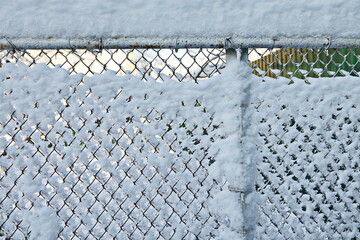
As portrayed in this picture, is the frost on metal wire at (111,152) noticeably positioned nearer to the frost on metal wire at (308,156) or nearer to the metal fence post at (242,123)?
the metal fence post at (242,123)

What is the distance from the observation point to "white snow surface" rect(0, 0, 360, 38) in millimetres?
2348

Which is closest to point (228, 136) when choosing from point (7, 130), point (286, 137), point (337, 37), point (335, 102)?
point (286, 137)

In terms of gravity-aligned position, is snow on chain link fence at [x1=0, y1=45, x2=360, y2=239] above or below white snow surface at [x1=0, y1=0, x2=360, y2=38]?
below

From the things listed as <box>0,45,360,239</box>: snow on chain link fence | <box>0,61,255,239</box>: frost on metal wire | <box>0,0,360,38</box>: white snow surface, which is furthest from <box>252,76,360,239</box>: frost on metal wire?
<box>0,0,360,38</box>: white snow surface

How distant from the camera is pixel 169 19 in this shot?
7.82ft

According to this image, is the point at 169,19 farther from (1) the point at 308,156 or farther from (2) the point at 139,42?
(1) the point at 308,156

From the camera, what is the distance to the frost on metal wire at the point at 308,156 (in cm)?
249

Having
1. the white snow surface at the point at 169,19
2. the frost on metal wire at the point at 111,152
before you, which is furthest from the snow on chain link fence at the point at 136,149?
the white snow surface at the point at 169,19

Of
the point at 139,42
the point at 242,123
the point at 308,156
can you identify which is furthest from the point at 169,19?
the point at 308,156

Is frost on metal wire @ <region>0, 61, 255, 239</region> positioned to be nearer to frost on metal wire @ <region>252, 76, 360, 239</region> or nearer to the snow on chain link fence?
the snow on chain link fence

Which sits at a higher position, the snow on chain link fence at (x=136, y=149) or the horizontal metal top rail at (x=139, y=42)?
the horizontal metal top rail at (x=139, y=42)

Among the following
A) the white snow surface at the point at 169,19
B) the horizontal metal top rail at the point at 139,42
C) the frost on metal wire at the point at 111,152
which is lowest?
the frost on metal wire at the point at 111,152

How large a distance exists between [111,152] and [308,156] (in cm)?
115

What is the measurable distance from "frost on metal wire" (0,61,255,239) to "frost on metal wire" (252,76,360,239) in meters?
0.22
